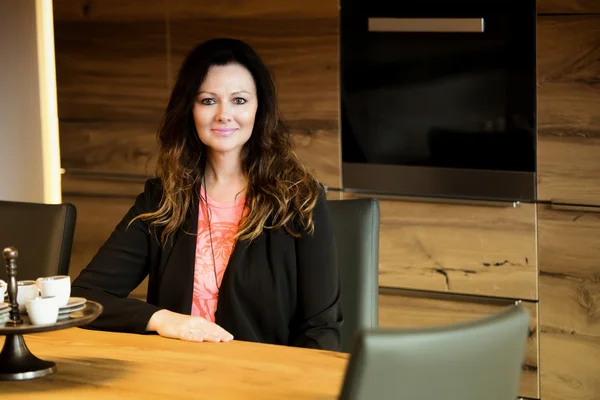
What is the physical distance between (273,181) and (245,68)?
0.28m

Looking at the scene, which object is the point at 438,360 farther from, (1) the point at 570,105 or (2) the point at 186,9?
(2) the point at 186,9

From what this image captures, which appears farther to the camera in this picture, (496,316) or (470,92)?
(470,92)

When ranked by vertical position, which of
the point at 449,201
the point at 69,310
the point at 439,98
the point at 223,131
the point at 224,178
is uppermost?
the point at 439,98

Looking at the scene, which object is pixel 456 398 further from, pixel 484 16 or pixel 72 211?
pixel 484 16

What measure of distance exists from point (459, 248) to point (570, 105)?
22.7 inches

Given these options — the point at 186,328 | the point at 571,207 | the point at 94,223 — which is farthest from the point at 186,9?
the point at 186,328

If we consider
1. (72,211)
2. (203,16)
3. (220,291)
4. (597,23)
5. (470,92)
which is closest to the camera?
(220,291)

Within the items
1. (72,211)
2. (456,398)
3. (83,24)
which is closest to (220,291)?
(72,211)

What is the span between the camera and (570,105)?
314cm

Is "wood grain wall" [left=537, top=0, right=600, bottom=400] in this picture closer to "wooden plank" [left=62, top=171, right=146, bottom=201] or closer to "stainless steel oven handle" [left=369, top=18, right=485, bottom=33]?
"stainless steel oven handle" [left=369, top=18, right=485, bottom=33]

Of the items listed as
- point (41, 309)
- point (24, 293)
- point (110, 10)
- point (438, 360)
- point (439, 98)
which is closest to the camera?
point (438, 360)

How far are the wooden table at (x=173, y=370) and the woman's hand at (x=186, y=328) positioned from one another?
21mm

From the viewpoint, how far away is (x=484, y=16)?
326cm

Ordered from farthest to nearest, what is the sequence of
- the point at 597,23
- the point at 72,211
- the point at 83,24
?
1. the point at 83,24
2. the point at 597,23
3. the point at 72,211
